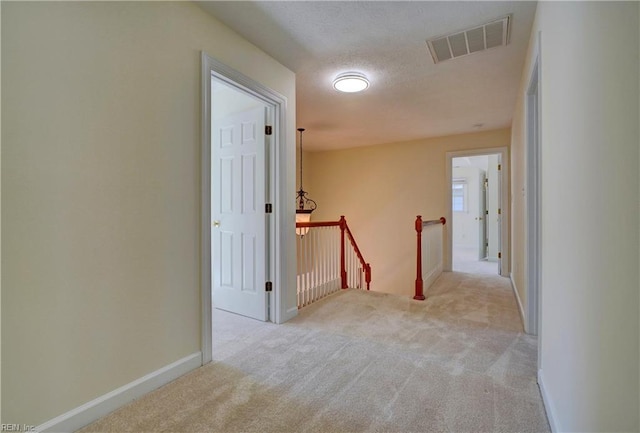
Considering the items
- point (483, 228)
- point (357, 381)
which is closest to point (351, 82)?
point (357, 381)

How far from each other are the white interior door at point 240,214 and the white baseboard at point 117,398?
3.14 ft

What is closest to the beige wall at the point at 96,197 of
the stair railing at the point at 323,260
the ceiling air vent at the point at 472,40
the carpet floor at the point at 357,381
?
the carpet floor at the point at 357,381

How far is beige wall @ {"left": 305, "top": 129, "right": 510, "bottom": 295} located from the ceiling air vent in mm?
2825

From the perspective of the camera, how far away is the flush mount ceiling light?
109 inches

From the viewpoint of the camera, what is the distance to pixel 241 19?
205 centimetres

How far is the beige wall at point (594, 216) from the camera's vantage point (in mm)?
697

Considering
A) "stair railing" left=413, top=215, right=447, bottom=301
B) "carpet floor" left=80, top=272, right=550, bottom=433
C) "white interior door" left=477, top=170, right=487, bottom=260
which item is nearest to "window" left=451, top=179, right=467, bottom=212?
"white interior door" left=477, top=170, right=487, bottom=260

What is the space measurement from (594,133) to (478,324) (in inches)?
86.6

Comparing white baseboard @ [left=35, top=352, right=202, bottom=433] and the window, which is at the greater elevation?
the window

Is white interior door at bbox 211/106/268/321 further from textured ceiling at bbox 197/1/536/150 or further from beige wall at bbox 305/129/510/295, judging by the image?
beige wall at bbox 305/129/510/295

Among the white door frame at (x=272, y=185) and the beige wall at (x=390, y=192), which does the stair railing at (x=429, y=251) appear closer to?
the beige wall at (x=390, y=192)

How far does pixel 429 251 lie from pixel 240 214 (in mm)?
2720

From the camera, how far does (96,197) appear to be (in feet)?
4.74

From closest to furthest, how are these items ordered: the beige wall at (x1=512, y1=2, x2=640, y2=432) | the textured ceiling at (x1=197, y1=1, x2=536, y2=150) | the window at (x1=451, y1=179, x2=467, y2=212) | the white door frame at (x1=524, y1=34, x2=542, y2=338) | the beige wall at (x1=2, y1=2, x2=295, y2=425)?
1. the beige wall at (x1=512, y1=2, x2=640, y2=432)
2. the beige wall at (x1=2, y1=2, x2=295, y2=425)
3. the textured ceiling at (x1=197, y1=1, x2=536, y2=150)
4. the white door frame at (x1=524, y1=34, x2=542, y2=338)
5. the window at (x1=451, y1=179, x2=467, y2=212)
